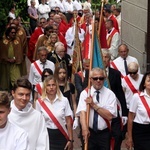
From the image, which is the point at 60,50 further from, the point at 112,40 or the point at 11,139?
the point at 11,139

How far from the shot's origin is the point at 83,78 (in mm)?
11875

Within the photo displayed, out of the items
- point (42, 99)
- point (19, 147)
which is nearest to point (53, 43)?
point (42, 99)

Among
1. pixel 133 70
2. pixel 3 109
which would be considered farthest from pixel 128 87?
pixel 3 109

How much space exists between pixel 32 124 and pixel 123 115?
11.2ft

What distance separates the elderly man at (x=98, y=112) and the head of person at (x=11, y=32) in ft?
24.3

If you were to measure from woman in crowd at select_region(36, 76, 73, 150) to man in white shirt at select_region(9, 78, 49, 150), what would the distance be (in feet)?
5.84

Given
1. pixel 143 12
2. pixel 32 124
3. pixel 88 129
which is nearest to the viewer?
pixel 32 124

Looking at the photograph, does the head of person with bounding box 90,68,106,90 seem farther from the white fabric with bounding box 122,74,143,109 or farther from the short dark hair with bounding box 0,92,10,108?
the short dark hair with bounding box 0,92,10,108

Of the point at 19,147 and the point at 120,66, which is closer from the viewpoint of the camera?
the point at 19,147

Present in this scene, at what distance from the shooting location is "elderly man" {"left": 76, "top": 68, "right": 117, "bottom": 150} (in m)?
9.76

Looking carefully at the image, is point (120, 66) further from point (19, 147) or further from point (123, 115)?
point (19, 147)

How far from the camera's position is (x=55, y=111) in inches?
398

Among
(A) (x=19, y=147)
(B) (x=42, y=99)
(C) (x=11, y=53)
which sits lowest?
(C) (x=11, y=53)

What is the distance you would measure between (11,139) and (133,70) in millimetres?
5858
